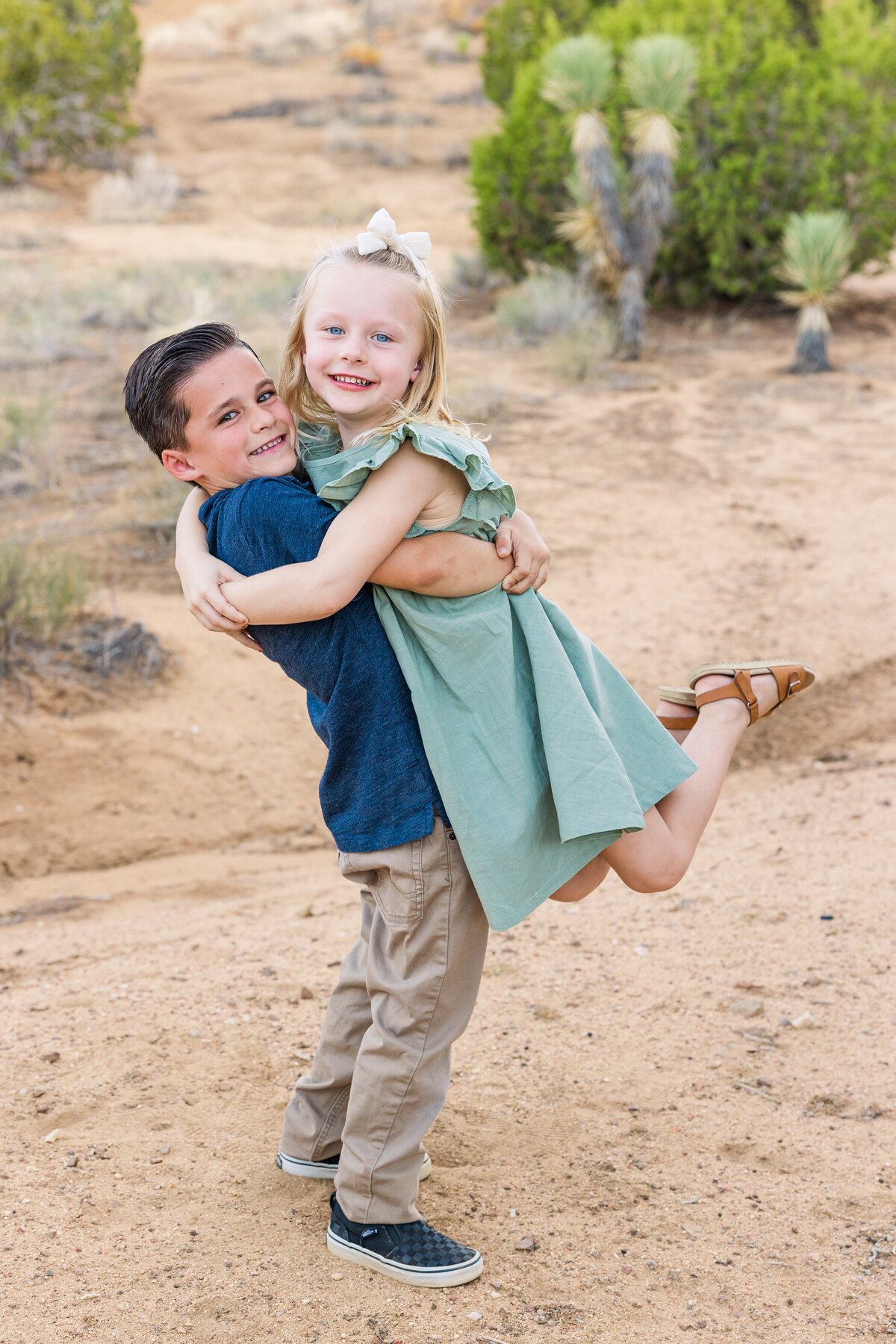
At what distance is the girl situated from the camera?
2.04 metres

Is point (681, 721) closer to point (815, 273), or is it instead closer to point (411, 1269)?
point (411, 1269)

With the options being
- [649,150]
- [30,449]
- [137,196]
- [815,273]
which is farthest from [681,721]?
[137,196]

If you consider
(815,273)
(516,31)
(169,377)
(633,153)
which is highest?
(516,31)

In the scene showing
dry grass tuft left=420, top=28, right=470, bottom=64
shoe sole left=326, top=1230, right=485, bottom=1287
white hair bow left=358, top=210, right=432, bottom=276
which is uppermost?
dry grass tuft left=420, top=28, right=470, bottom=64

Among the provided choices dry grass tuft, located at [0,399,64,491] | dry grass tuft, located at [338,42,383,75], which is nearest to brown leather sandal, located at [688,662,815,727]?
dry grass tuft, located at [0,399,64,491]

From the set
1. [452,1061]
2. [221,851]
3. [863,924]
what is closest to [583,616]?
[221,851]

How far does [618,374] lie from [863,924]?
7.63 meters

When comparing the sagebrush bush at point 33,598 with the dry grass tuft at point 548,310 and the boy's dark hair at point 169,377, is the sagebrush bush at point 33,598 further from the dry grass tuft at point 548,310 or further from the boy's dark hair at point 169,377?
the dry grass tuft at point 548,310

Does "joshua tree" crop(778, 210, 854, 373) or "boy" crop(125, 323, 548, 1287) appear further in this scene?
"joshua tree" crop(778, 210, 854, 373)

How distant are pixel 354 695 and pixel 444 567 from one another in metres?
0.27

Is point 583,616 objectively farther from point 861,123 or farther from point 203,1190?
point 861,123

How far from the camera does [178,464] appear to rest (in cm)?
225

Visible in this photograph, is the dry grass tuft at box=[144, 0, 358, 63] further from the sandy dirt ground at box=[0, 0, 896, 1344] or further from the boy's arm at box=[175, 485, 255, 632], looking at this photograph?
the boy's arm at box=[175, 485, 255, 632]

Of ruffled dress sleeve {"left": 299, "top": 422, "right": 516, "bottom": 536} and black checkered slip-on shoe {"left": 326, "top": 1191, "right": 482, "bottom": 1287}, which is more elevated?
ruffled dress sleeve {"left": 299, "top": 422, "right": 516, "bottom": 536}
